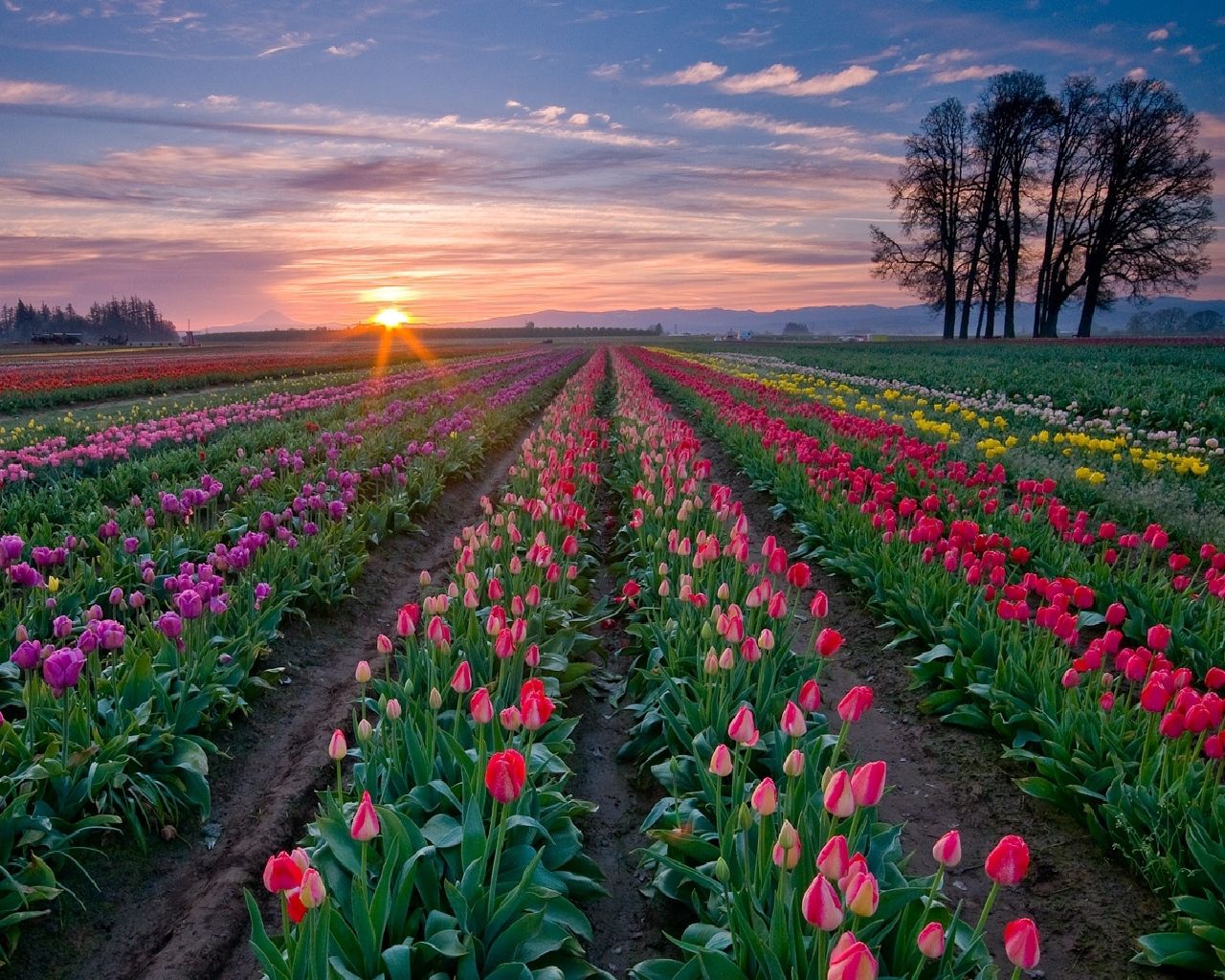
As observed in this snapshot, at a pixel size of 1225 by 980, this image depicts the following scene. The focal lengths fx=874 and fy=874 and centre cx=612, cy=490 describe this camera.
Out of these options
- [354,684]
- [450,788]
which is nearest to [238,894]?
[450,788]

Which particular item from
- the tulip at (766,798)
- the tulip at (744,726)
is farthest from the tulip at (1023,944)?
the tulip at (744,726)

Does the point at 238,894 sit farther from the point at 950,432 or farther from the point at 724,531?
the point at 950,432

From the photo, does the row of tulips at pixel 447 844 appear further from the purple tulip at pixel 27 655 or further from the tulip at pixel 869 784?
the purple tulip at pixel 27 655

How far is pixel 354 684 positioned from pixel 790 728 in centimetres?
398

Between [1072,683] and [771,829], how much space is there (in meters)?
1.76

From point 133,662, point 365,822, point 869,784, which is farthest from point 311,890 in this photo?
point 133,662

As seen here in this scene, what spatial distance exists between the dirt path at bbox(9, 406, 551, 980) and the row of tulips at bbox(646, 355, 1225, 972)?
3.60 metres

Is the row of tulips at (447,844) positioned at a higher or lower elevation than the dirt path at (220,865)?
higher

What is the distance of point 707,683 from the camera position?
14.6ft

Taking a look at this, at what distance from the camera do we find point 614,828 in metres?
4.34

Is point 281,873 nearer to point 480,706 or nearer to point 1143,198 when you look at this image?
point 480,706

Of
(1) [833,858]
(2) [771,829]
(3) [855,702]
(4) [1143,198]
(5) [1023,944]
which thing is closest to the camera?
(5) [1023,944]

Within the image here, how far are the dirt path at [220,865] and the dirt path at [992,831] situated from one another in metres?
3.01

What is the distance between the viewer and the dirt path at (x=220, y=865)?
3.44 m
